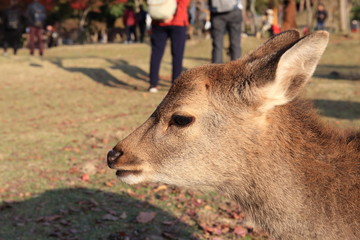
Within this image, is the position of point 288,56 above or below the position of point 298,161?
above

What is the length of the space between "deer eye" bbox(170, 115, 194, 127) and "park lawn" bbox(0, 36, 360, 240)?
171 centimetres

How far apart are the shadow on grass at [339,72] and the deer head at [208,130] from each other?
1195cm

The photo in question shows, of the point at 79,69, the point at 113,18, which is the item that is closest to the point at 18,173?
the point at 79,69

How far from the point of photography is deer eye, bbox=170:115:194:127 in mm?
3551

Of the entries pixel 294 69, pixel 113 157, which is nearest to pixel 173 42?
pixel 113 157

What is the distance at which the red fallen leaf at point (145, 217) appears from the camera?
5.30 metres

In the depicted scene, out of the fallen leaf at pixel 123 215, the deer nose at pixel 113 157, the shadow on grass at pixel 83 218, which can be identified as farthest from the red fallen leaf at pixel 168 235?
the deer nose at pixel 113 157

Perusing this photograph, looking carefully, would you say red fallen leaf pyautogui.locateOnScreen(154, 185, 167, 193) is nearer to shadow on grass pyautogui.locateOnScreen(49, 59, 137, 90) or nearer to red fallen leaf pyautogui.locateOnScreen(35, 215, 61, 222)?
red fallen leaf pyautogui.locateOnScreen(35, 215, 61, 222)

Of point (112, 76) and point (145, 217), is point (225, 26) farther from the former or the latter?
point (145, 217)

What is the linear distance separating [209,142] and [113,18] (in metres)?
49.2

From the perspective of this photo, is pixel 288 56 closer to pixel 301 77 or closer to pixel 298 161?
pixel 301 77

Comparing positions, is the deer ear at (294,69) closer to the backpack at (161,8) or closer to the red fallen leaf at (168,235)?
the red fallen leaf at (168,235)

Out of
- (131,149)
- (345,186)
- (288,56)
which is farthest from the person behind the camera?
(131,149)

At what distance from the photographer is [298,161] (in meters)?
3.41
